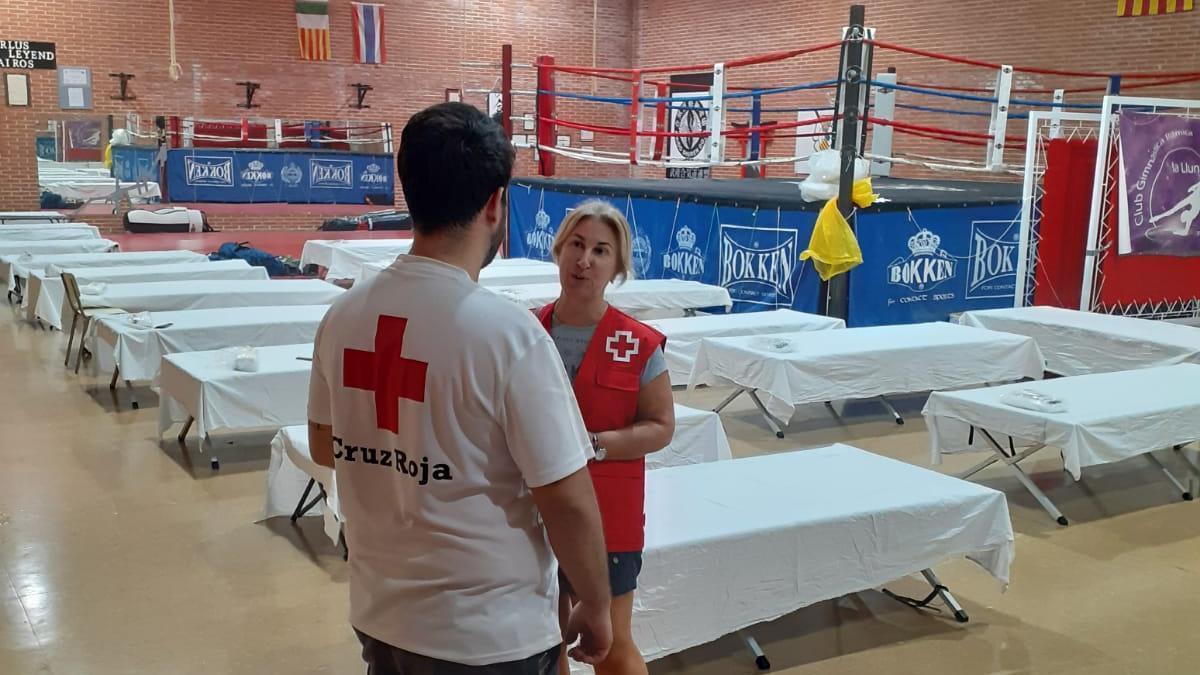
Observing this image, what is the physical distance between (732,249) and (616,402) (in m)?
6.18

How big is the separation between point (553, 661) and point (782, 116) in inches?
582

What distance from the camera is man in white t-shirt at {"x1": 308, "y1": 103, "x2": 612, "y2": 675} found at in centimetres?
137

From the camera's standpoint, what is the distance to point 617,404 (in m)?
2.30

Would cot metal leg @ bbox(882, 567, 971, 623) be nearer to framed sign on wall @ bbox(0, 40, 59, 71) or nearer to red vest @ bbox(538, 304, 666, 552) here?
red vest @ bbox(538, 304, 666, 552)

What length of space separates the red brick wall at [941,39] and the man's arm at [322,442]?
11.4 metres

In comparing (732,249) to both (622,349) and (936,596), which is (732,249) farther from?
(622,349)

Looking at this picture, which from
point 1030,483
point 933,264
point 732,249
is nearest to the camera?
point 1030,483

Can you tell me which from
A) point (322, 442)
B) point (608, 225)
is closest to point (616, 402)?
point (608, 225)

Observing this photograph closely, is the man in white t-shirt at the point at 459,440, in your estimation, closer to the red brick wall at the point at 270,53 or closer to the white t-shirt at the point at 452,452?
the white t-shirt at the point at 452,452

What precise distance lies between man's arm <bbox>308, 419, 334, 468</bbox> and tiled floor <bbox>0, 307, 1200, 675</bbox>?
1.76m

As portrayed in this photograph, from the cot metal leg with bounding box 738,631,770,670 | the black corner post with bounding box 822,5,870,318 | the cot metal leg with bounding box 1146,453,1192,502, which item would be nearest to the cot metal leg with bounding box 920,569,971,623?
the cot metal leg with bounding box 738,631,770,670

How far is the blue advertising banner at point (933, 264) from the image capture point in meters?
7.71

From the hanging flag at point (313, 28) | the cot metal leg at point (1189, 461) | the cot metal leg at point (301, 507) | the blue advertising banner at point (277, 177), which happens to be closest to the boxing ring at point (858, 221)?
the cot metal leg at point (1189, 461)

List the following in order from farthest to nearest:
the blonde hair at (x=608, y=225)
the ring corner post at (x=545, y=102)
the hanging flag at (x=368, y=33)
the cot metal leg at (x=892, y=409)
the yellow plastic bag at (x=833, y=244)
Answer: the hanging flag at (x=368, y=33) → the ring corner post at (x=545, y=102) → the yellow plastic bag at (x=833, y=244) → the cot metal leg at (x=892, y=409) → the blonde hair at (x=608, y=225)
